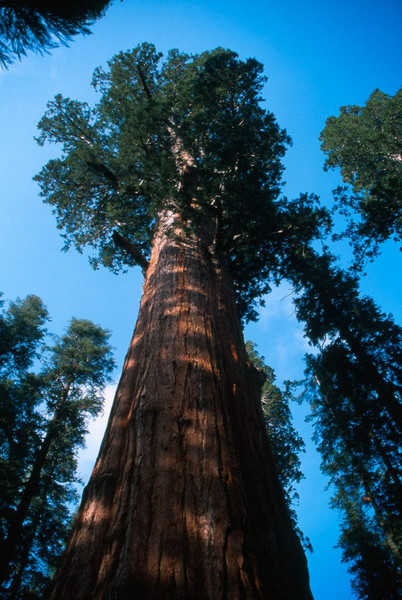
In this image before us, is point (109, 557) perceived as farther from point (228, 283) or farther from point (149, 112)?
point (149, 112)

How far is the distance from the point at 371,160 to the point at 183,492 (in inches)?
650

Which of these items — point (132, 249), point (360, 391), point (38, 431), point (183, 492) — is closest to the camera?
point (183, 492)

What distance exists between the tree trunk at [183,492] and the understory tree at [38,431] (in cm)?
783

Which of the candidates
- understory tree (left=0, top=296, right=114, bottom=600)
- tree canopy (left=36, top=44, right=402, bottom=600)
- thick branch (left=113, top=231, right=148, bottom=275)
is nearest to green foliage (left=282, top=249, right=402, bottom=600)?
tree canopy (left=36, top=44, right=402, bottom=600)

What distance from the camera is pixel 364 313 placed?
26.8ft

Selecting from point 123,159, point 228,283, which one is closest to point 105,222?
point 123,159

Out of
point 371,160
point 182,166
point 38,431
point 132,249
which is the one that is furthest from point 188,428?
point 371,160

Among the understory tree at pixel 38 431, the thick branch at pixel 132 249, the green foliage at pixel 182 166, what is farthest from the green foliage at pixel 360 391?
the understory tree at pixel 38 431

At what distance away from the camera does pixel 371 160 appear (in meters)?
13.7

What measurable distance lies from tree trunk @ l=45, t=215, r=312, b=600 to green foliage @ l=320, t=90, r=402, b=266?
9093mm

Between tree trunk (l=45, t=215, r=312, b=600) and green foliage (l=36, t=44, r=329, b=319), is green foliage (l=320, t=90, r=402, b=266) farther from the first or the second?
tree trunk (l=45, t=215, r=312, b=600)

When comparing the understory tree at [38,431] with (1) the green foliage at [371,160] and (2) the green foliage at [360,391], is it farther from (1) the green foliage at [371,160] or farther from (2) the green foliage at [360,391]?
(1) the green foliage at [371,160]

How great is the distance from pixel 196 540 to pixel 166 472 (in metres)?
0.36

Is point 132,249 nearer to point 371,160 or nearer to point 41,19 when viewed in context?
point 41,19
